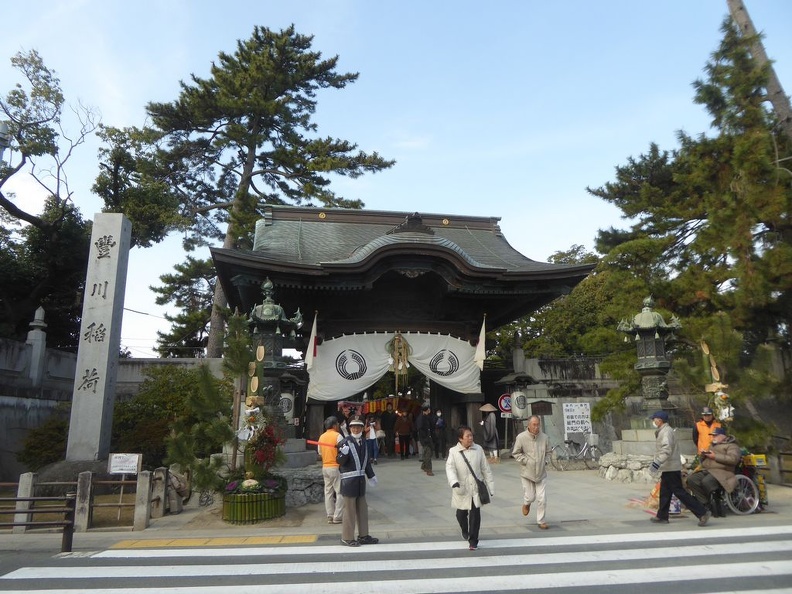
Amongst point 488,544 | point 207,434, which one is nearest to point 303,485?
point 207,434

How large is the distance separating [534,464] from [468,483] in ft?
4.91

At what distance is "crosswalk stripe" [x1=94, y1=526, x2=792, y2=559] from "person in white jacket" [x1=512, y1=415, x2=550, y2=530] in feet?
2.06

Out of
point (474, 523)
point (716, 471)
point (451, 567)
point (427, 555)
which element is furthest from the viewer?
point (716, 471)

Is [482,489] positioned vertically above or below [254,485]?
above

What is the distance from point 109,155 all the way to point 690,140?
74.6 feet

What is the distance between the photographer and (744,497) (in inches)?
306

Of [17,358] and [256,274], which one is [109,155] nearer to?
[17,358]

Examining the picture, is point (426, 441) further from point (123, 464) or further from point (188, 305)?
point (188, 305)

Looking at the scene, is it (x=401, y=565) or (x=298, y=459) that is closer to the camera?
(x=401, y=565)

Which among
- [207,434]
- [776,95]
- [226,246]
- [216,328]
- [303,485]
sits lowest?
[303,485]

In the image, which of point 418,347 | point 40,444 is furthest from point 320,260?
point 40,444

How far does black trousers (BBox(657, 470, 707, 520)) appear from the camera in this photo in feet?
23.0

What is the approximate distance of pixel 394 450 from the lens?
58.0 ft

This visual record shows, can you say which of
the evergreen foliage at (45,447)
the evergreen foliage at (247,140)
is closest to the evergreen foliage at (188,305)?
the evergreen foliage at (247,140)
